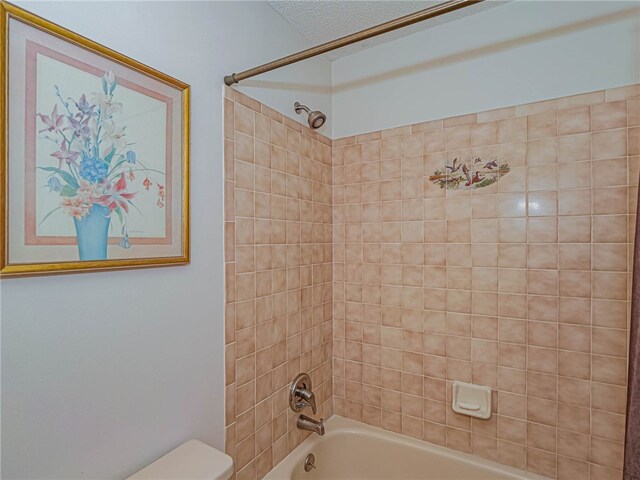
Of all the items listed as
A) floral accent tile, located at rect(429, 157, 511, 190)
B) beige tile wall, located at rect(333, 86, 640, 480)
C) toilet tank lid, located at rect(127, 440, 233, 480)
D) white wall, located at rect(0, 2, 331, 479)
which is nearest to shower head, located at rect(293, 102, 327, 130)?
white wall, located at rect(0, 2, 331, 479)

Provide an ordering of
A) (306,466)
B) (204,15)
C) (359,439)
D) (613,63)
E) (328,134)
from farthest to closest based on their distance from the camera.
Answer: (328,134)
(359,439)
(306,466)
(613,63)
(204,15)

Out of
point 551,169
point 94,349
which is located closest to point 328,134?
point 551,169

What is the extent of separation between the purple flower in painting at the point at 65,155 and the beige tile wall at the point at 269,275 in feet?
1.72

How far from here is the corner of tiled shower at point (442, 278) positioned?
135 centimetres

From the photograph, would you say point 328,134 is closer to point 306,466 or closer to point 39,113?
point 39,113

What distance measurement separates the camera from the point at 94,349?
35.4 inches

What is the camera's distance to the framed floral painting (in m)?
0.76

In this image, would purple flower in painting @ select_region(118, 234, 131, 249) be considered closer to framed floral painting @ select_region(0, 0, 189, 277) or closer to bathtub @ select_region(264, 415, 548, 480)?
framed floral painting @ select_region(0, 0, 189, 277)

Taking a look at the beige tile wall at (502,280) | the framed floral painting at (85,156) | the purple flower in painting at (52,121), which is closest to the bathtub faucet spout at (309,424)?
the beige tile wall at (502,280)

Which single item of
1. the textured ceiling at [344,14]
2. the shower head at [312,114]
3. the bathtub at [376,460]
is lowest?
the bathtub at [376,460]

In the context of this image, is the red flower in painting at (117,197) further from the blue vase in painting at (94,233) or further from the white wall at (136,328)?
the white wall at (136,328)

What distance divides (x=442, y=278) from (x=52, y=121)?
1.59 meters

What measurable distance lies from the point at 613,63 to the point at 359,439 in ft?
6.80

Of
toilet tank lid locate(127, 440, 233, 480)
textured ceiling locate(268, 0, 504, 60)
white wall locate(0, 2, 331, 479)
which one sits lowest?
toilet tank lid locate(127, 440, 233, 480)
